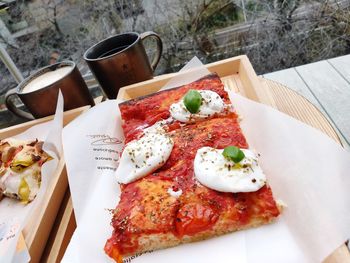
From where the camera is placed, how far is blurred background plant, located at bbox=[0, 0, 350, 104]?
7.45 feet

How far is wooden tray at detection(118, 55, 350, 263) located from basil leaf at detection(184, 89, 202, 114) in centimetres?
25

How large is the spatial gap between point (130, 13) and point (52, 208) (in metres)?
1.58

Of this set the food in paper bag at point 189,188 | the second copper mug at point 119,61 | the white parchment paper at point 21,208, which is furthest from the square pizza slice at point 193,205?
the second copper mug at point 119,61

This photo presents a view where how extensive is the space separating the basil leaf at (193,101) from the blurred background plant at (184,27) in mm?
→ 1288

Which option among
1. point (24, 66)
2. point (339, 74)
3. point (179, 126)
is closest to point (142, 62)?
point (179, 126)

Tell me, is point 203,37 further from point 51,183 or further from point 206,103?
point 51,183

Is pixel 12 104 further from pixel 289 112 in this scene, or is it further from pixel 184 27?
Result: pixel 184 27

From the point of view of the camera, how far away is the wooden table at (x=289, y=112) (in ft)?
3.34

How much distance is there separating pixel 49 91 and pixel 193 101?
0.65m

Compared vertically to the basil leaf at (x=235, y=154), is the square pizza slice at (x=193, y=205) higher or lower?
lower

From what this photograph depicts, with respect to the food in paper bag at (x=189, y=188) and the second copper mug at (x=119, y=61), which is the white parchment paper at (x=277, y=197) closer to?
the food in paper bag at (x=189, y=188)

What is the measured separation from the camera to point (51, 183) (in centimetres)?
121

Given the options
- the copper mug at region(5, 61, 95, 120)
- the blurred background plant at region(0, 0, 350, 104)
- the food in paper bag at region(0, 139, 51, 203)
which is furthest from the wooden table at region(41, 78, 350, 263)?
the blurred background plant at region(0, 0, 350, 104)

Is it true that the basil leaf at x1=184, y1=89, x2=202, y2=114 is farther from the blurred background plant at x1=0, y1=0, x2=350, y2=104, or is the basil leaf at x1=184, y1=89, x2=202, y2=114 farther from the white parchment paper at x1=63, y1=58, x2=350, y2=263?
the blurred background plant at x1=0, y1=0, x2=350, y2=104
